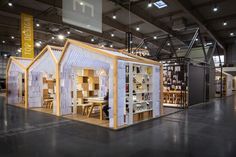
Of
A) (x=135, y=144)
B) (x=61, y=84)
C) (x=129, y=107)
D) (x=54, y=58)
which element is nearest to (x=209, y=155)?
(x=135, y=144)

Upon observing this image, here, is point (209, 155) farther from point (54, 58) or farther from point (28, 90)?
point (28, 90)

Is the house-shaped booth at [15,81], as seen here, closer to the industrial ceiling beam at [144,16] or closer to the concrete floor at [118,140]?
the concrete floor at [118,140]

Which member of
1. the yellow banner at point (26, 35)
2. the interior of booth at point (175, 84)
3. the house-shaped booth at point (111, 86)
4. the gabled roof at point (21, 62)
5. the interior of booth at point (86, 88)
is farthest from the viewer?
the yellow banner at point (26, 35)

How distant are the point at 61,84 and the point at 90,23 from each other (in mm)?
2987

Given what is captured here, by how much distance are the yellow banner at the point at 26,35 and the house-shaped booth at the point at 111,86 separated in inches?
183

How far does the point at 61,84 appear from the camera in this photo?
7582mm

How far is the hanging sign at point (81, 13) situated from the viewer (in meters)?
6.00

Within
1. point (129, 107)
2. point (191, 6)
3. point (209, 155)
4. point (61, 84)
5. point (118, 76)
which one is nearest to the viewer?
point (209, 155)

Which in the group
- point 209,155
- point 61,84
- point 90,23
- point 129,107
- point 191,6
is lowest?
point 209,155

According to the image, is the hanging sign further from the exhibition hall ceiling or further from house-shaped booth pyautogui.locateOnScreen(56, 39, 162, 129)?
the exhibition hall ceiling

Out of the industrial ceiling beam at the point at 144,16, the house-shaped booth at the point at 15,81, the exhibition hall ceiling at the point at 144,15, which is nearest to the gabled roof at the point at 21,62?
the house-shaped booth at the point at 15,81

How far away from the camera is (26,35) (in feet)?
35.6

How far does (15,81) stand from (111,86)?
28.8 ft

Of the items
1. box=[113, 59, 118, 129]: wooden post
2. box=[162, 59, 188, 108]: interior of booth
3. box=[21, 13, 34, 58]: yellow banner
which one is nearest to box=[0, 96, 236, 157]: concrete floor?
box=[113, 59, 118, 129]: wooden post
